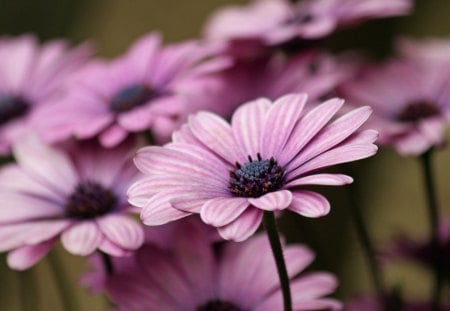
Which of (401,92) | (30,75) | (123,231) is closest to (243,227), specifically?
(123,231)

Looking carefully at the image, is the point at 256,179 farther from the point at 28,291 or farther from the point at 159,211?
the point at 28,291

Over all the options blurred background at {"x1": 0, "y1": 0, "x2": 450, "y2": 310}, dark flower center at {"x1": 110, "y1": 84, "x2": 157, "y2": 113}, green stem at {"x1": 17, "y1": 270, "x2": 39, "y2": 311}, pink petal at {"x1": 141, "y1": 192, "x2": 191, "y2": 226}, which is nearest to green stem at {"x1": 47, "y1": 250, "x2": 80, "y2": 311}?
green stem at {"x1": 17, "y1": 270, "x2": 39, "y2": 311}

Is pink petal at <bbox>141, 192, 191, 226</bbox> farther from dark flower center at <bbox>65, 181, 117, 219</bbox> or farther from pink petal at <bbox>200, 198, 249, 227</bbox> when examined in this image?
dark flower center at <bbox>65, 181, 117, 219</bbox>

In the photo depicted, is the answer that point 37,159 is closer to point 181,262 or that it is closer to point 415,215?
point 181,262

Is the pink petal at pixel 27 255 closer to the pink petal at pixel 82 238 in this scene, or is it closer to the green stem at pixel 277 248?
the pink petal at pixel 82 238

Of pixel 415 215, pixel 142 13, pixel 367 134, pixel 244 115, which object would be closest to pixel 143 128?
pixel 244 115

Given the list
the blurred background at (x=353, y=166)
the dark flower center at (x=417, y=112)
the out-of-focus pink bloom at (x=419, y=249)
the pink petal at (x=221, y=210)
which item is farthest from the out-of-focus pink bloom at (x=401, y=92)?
the blurred background at (x=353, y=166)
